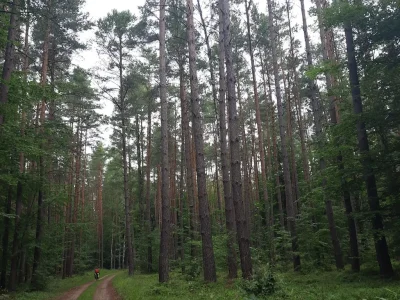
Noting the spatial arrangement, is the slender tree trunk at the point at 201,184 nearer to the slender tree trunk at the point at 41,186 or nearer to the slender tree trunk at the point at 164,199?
the slender tree trunk at the point at 164,199

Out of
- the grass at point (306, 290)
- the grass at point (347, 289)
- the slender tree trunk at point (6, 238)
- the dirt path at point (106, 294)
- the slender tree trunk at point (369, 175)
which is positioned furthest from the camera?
the slender tree trunk at point (6, 238)

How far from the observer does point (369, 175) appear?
9289 millimetres

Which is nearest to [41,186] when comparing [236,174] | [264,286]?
[236,174]

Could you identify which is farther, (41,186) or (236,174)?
(41,186)

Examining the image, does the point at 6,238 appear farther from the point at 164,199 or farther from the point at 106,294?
the point at 164,199

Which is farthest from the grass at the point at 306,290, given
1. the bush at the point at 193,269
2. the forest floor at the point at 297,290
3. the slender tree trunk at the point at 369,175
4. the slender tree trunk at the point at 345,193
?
the bush at the point at 193,269

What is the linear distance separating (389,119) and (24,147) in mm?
11473

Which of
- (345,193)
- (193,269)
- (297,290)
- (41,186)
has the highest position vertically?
(41,186)

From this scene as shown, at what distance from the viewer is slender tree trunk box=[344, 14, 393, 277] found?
A: 369 inches

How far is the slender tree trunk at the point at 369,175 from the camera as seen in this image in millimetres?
9383

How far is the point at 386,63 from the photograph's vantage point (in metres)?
9.66

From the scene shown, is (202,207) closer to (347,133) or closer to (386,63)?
(347,133)

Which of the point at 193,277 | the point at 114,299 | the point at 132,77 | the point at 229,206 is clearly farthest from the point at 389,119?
the point at 132,77

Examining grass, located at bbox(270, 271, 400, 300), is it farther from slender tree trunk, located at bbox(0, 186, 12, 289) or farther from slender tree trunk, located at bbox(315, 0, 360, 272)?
slender tree trunk, located at bbox(0, 186, 12, 289)
